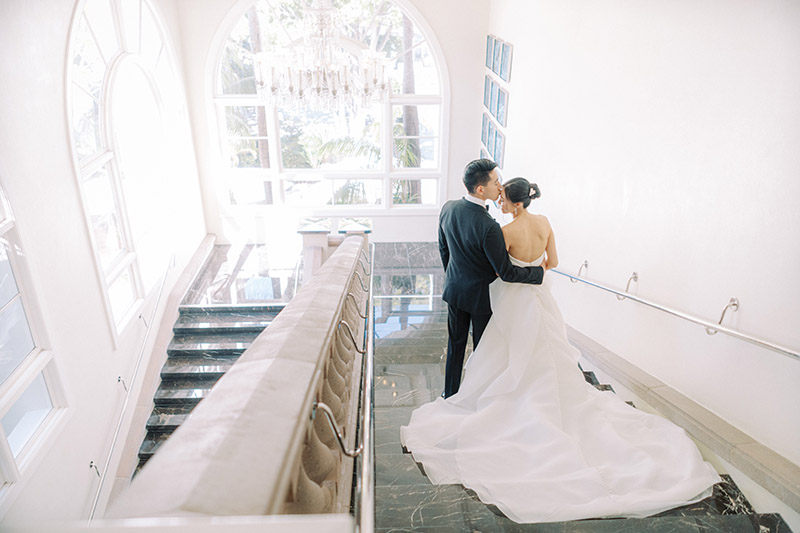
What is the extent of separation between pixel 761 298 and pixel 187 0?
829 centimetres

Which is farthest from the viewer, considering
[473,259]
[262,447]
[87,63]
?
[87,63]

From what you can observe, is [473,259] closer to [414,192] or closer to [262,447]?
[262,447]

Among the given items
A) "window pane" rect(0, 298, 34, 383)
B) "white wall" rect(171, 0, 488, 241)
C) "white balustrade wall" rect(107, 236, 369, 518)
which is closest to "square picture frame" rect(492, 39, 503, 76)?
"white wall" rect(171, 0, 488, 241)

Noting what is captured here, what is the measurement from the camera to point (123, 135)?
6.49 metres

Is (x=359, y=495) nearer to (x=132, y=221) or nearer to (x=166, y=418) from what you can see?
(x=166, y=418)

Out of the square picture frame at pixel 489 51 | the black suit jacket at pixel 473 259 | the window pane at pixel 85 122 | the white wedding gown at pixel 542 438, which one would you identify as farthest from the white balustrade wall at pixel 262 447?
the square picture frame at pixel 489 51

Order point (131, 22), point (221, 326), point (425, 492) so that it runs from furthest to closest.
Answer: point (221, 326) < point (131, 22) < point (425, 492)

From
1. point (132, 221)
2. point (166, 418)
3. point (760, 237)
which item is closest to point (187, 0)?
point (132, 221)

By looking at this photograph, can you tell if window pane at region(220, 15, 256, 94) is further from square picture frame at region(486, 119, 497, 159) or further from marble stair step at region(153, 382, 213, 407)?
marble stair step at region(153, 382, 213, 407)

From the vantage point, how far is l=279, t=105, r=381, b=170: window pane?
8773mm

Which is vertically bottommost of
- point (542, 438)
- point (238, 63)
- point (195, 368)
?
point (195, 368)

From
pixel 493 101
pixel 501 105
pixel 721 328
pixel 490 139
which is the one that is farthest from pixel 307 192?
pixel 721 328

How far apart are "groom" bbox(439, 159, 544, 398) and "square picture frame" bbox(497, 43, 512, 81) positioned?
13.5ft

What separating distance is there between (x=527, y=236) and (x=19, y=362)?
3.62 metres
